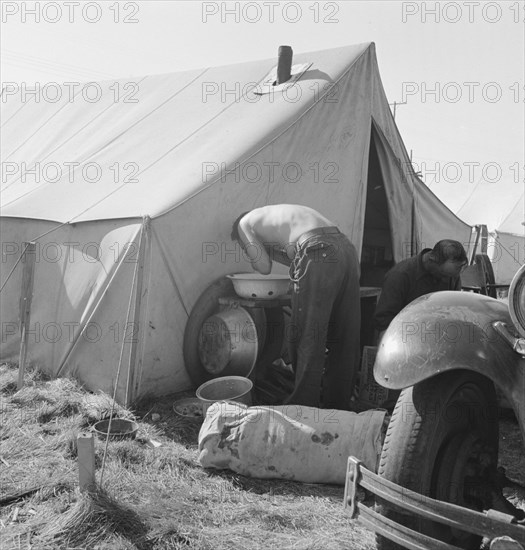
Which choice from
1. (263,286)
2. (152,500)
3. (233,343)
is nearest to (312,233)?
(263,286)

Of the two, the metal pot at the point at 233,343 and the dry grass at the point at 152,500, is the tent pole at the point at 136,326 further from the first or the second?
the metal pot at the point at 233,343

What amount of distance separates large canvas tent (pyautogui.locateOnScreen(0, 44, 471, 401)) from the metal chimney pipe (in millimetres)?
131

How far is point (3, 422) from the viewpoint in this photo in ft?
14.7

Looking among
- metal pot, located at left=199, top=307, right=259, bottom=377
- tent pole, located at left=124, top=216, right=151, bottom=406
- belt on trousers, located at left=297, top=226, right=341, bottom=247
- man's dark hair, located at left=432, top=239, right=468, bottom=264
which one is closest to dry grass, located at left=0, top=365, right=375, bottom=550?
tent pole, located at left=124, top=216, right=151, bottom=406

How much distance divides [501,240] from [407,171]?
928 cm

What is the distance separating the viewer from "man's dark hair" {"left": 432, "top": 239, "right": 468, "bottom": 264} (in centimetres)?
493

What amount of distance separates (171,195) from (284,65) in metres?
2.54

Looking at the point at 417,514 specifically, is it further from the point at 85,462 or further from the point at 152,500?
the point at 85,462

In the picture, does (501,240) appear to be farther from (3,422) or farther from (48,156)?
(3,422)

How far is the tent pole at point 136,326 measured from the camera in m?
4.84

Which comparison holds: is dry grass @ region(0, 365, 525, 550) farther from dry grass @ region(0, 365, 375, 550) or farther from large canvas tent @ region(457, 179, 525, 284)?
large canvas tent @ region(457, 179, 525, 284)

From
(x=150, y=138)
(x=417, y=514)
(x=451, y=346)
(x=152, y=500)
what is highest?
(x=150, y=138)

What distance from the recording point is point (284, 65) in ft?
22.8

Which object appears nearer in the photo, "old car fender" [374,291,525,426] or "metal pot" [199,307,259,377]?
"old car fender" [374,291,525,426]
